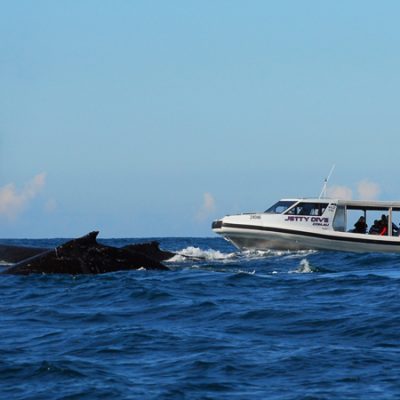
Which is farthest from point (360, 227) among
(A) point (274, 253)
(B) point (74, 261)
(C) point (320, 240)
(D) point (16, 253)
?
(B) point (74, 261)

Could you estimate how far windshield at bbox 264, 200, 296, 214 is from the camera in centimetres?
4572

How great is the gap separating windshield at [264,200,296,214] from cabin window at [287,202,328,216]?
32 centimetres

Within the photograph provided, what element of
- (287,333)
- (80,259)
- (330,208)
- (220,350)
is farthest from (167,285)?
(330,208)

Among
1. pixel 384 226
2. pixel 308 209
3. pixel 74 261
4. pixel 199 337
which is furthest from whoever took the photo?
pixel 384 226

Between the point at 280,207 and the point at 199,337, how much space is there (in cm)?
3017

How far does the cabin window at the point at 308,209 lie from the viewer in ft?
149

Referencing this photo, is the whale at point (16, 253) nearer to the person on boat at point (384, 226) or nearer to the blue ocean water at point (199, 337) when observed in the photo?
the blue ocean water at point (199, 337)

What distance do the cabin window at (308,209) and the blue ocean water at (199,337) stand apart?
18938mm

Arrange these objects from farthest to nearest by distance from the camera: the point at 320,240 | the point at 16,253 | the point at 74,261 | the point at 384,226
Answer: the point at 384,226 → the point at 320,240 → the point at 16,253 → the point at 74,261

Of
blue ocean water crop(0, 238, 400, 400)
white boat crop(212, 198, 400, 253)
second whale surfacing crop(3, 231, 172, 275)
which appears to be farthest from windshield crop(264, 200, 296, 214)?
second whale surfacing crop(3, 231, 172, 275)

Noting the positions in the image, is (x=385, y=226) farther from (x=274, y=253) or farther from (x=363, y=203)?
(x=274, y=253)

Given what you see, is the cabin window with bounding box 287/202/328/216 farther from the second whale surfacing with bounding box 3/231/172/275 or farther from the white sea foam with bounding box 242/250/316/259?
the second whale surfacing with bounding box 3/231/172/275

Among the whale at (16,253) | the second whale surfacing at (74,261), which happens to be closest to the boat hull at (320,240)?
the whale at (16,253)

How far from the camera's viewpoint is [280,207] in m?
46.0
